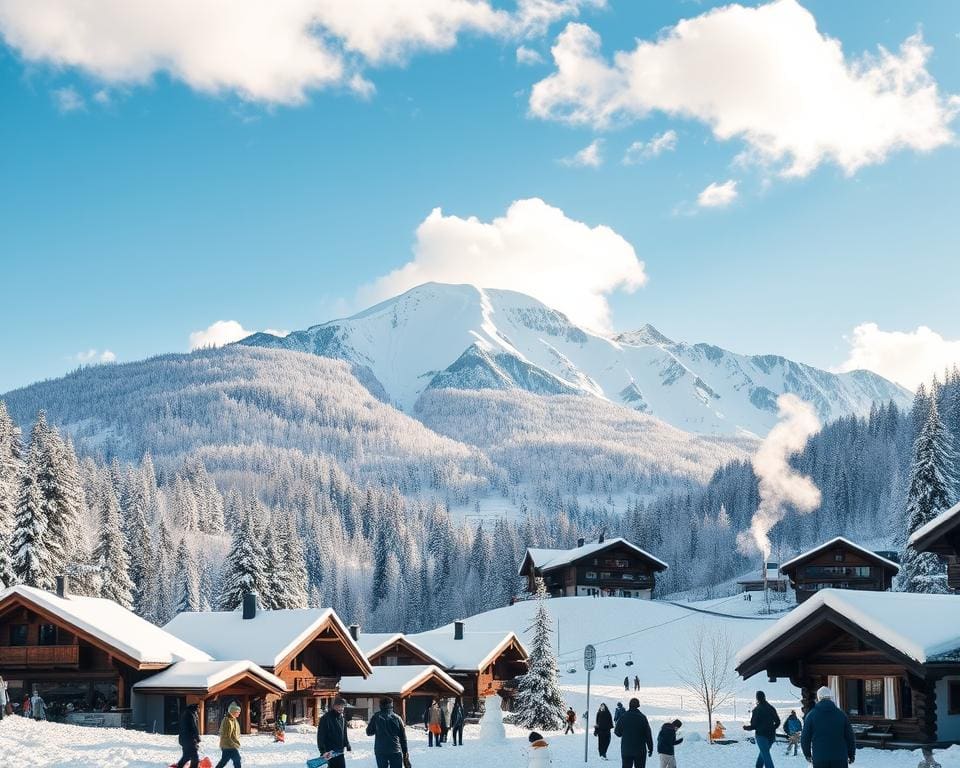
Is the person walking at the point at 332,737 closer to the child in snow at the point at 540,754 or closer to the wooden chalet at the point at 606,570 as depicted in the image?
the child in snow at the point at 540,754

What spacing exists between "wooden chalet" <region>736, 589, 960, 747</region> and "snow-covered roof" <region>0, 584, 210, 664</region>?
862 inches

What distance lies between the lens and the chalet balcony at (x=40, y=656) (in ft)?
131

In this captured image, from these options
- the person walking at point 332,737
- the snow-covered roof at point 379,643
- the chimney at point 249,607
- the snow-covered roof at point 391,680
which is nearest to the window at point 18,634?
the chimney at point 249,607

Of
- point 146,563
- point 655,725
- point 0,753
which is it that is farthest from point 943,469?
point 146,563

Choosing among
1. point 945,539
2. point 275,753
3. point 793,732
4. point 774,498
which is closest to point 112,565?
point 275,753

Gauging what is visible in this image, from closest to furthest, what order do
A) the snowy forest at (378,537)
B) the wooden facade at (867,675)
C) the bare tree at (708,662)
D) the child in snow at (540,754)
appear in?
the child in snow at (540,754)
the wooden facade at (867,675)
the bare tree at (708,662)
the snowy forest at (378,537)

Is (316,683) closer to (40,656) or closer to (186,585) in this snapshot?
(40,656)

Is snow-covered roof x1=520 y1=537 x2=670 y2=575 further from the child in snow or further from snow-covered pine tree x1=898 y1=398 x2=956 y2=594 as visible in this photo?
the child in snow

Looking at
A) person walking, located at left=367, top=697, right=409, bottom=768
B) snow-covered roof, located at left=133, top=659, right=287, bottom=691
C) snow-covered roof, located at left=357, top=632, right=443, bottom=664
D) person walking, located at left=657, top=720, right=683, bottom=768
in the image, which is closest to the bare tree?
snow-covered roof, located at left=357, top=632, right=443, bottom=664

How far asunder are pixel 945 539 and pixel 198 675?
24928 mm

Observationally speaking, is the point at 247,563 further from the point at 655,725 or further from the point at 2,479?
the point at 655,725

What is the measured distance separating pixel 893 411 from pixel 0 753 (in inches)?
7164

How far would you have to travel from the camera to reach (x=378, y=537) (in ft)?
566

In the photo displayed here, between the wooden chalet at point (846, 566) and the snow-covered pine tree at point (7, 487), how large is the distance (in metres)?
60.9
